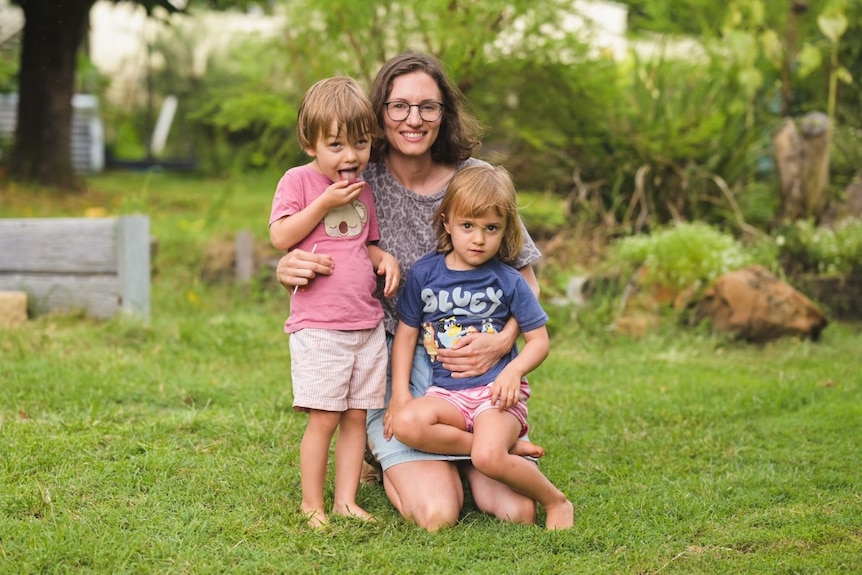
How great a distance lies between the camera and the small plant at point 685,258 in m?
5.94

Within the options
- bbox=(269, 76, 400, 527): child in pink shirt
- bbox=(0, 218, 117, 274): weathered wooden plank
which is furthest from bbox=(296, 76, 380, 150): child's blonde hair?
bbox=(0, 218, 117, 274): weathered wooden plank

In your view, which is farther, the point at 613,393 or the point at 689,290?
the point at 689,290

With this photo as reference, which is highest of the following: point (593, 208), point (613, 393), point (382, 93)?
point (382, 93)

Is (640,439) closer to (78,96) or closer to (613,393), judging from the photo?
(613,393)

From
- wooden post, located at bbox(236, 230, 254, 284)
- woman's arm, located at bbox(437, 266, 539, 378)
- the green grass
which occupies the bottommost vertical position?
the green grass

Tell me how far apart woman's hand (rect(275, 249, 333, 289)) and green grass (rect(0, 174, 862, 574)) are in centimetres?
70

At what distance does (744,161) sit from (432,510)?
5334mm

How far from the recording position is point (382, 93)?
317cm

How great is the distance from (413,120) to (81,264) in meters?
3.19

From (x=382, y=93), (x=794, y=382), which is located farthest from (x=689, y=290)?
(x=382, y=93)

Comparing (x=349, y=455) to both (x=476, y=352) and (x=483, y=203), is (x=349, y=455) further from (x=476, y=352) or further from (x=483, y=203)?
(x=483, y=203)

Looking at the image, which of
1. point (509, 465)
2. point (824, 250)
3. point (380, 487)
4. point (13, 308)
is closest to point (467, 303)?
point (509, 465)

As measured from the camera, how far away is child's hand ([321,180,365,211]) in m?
2.83

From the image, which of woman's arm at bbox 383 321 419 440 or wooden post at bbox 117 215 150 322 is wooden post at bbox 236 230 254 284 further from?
woman's arm at bbox 383 321 419 440
